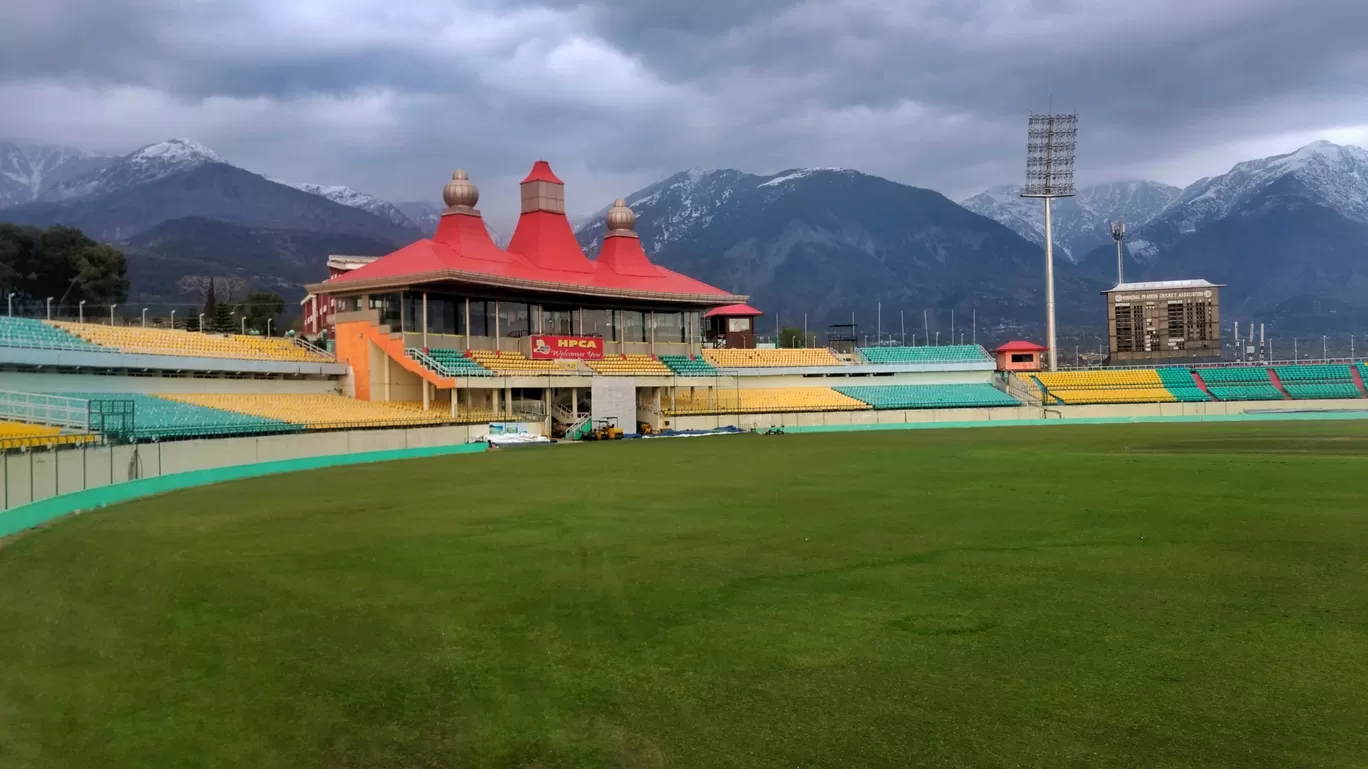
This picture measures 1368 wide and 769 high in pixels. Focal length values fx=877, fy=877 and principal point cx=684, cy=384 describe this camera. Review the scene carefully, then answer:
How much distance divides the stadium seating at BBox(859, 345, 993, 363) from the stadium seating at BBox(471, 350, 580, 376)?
24720mm

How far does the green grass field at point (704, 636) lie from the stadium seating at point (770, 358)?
42.7m

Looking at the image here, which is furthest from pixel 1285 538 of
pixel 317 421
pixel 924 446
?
pixel 317 421

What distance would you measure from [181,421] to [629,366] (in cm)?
2508

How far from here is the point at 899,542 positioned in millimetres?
11609

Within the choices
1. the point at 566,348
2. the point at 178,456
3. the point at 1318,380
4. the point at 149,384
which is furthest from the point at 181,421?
the point at 1318,380

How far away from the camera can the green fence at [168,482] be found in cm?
1577

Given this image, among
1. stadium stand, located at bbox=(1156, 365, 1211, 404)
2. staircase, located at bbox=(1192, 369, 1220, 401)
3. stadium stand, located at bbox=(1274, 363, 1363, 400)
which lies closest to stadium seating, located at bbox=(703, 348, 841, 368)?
stadium stand, located at bbox=(1156, 365, 1211, 404)

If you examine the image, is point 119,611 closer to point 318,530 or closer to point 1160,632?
point 318,530

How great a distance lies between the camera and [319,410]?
117 ft

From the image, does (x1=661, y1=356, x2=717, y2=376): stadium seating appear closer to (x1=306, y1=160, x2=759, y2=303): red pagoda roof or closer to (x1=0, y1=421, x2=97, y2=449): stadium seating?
(x1=306, y1=160, x2=759, y2=303): red pagoda roof

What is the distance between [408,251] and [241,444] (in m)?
20.5

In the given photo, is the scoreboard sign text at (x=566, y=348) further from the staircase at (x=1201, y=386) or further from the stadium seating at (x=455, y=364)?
the staircase at (x=1201, y=386)

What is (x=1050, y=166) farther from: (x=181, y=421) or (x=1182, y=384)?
(x=181, y=421)

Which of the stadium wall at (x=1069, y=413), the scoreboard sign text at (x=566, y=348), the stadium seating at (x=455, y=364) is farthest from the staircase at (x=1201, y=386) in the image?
the stadium seating at (x=455, y=364)
